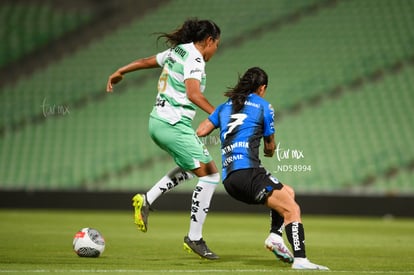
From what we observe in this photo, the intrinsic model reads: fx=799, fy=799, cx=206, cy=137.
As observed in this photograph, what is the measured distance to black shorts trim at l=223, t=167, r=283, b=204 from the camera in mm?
6539

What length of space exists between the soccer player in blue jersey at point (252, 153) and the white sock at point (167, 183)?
0.84 metres

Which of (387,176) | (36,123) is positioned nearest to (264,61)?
(387,176)

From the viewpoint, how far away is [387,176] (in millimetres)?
16125

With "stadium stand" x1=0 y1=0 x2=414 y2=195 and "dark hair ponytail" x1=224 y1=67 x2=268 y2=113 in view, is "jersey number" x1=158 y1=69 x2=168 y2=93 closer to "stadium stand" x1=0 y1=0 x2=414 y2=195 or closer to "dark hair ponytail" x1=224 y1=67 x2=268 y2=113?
"dark hair ponytail" x1=224 y1=67 x2=268 y2=113

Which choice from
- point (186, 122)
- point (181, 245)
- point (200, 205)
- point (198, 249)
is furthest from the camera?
point (181, 245)

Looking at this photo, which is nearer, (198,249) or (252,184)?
(252,184)

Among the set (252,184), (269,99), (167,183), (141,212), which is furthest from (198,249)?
(269,99)

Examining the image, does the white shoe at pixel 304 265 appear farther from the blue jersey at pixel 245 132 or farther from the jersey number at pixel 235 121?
the jersey number at pixel 235 121

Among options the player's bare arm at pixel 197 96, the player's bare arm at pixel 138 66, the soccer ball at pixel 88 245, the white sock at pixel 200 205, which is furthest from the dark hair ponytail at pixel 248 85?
the soccer ball at pixel 88 245

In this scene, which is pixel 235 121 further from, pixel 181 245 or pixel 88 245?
pixel 181 245

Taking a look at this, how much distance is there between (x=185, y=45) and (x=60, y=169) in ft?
36.1

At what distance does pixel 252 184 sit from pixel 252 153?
0.30 metres

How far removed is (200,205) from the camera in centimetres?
728

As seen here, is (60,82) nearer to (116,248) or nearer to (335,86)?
(335,86)
